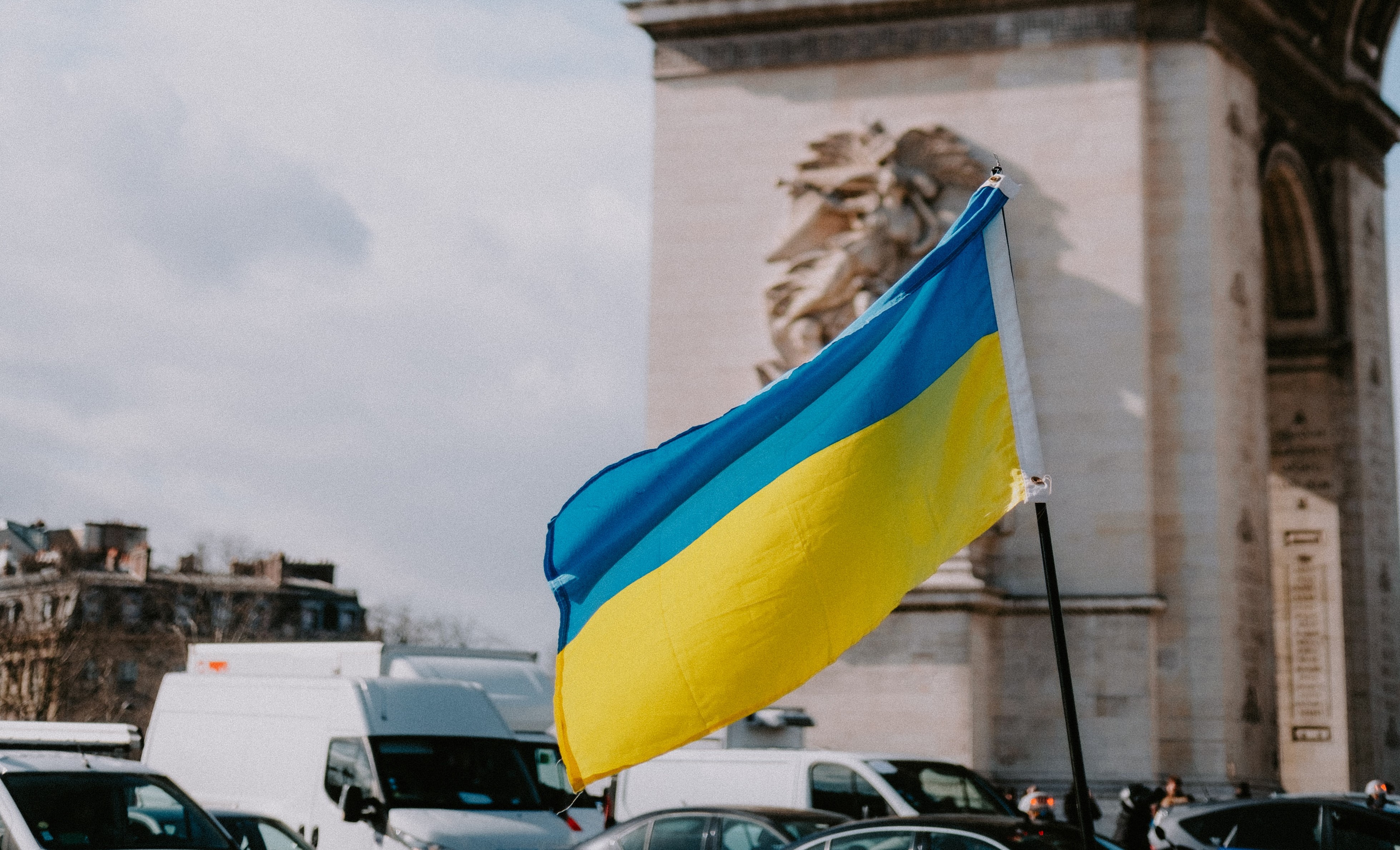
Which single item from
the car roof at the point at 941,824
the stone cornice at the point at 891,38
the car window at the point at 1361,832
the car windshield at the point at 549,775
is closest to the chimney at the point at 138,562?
the stone cornice at the point at 891,38

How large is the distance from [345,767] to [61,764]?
384 cm

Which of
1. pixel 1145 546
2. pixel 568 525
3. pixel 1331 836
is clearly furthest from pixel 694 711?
pixel 1145 546

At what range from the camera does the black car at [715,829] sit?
481 inches

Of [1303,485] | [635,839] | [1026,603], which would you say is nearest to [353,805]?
[635,839]

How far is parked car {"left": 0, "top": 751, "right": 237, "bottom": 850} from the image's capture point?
415 inches

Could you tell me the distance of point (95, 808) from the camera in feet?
35.9

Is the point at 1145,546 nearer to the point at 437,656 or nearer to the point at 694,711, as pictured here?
the point at 437,656

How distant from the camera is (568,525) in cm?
682

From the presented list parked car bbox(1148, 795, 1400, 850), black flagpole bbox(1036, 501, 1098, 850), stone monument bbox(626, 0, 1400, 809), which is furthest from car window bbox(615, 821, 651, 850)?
stone monument bbox(626, 0, 1400, 809)

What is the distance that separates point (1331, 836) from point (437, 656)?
9572 millimetres

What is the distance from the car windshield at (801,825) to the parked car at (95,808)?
344 centimetres

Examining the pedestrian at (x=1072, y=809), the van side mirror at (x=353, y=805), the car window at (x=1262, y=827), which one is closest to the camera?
the van side mirror at (x=353, y=805)

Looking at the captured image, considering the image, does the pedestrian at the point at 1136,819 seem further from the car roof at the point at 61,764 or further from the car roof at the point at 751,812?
the car roof at the point at 61,764

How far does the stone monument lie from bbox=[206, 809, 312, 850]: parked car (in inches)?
369
